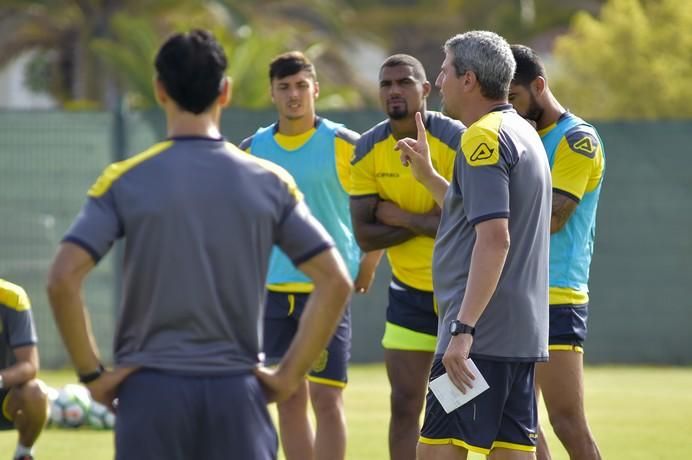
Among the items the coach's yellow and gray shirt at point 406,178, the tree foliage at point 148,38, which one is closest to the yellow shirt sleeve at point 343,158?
the coach's yellow and gray shirt at point 406,178

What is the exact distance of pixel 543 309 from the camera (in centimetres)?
608

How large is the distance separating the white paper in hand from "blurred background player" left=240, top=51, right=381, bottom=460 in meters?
2.23

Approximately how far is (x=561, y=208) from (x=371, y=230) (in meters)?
1.22

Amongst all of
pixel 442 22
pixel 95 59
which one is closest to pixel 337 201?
pixel 95 59

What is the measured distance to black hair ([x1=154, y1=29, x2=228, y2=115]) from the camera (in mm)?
4680

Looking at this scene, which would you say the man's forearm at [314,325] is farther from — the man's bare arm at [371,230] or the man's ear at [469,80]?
the man's bare arm at [371,230]

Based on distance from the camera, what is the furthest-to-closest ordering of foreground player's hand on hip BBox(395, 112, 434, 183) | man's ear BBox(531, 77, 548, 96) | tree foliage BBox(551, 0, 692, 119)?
tree foliage BBox(551, 0, 692, 119)
man's ear BBox(531, 77, 548, 96)
foreground player's hand on hip BBox(395, 112, 434, 183)

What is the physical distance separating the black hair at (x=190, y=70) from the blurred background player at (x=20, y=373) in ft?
11.0

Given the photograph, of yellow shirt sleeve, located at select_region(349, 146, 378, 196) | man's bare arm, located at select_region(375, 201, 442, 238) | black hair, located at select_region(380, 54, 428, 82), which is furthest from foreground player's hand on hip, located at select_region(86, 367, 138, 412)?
black hair, located at select_region(380, 54, 428, 82)

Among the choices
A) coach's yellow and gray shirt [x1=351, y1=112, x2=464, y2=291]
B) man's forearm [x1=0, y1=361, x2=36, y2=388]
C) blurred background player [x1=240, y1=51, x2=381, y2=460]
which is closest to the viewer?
coach's yellow and gray shirt [x1=351, y1=112, x2=464, y2=291]

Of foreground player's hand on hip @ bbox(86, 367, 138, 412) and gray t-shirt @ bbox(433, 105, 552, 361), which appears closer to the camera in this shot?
foreground player's hand on hip @ bbox(86, 367, 138, 412)

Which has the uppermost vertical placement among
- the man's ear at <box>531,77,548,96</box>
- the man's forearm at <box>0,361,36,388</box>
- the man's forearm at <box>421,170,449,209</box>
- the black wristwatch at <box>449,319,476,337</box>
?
the man's ear at <box>531,77,548,96</box>

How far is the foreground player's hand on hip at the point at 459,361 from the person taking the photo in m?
5.80

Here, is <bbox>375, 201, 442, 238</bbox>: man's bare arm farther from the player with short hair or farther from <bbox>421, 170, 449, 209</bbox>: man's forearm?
the player with short hair
